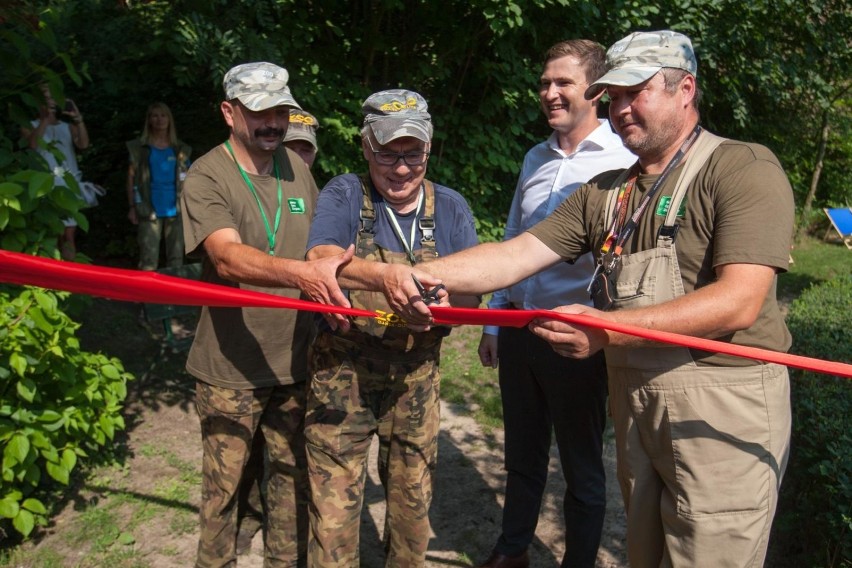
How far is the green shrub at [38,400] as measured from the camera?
12.8ft

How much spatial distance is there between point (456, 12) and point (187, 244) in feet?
22.3

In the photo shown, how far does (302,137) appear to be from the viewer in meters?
4.57

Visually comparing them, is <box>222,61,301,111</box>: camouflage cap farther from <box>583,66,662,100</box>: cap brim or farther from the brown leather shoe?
the brown leather shoe

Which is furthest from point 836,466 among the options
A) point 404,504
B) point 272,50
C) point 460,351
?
point 272,50

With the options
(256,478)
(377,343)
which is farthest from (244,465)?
(377,343)

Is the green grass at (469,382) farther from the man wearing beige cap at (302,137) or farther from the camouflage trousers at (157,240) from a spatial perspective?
the camouflage trousers at (157,240)

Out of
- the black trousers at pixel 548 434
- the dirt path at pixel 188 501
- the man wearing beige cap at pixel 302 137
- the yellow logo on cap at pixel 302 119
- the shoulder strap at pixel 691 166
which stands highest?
the yellow logo on cap at pixel 302 119

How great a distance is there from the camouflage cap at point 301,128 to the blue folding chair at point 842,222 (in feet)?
45.5

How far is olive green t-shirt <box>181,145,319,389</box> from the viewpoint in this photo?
345 centimetres

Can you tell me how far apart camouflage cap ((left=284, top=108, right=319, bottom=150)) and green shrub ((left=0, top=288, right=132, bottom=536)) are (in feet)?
5.09

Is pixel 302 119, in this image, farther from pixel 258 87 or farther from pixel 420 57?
pixel 420 57

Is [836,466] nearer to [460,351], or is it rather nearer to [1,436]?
[1,436]

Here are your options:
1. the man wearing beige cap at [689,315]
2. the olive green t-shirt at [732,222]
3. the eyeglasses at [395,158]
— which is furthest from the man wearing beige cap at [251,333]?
the olive green t-shirt at [732,222]

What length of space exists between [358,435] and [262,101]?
1464 mm
